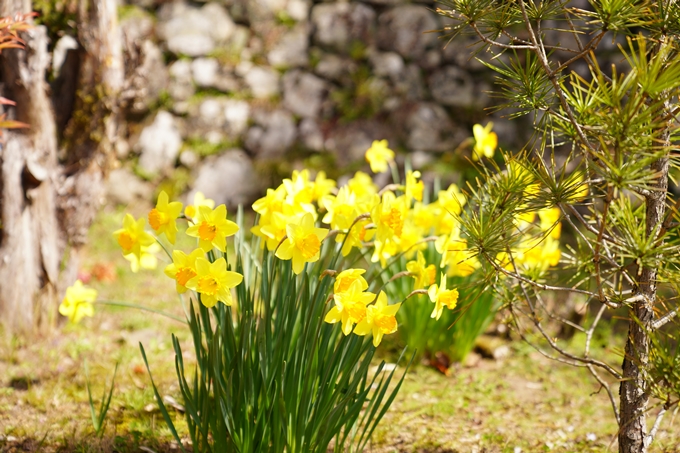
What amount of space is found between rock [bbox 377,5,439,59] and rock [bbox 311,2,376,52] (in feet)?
0.60

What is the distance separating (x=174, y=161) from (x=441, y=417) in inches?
144

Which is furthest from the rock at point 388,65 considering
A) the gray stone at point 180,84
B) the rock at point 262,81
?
the gray stone at point 180,84

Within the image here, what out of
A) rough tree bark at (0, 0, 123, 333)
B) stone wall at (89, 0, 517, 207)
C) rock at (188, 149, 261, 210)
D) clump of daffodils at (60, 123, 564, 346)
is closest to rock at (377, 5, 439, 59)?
stone wall at (89, 0, 517, 207)

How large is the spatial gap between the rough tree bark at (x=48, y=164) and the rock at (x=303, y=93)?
239cm

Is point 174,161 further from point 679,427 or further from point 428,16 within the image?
point 679,427

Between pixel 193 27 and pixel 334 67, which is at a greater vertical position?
pixel 193 27

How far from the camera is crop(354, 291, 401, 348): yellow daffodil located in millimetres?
1328

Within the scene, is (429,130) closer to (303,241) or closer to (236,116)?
(236,116)

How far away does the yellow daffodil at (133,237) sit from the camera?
1476mm

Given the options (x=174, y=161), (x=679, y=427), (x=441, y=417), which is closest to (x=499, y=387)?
(x=441, y=417)

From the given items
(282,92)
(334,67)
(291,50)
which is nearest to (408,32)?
(334,67)

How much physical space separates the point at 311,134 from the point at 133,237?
3.79m

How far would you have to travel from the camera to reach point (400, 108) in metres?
5.23

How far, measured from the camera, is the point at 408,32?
529 cm
